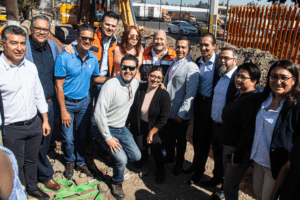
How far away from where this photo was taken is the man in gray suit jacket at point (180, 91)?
10.6 ft

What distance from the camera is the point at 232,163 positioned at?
2326 mm

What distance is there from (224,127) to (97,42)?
102 inches

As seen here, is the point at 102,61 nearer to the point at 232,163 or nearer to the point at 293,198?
the point at 232,163

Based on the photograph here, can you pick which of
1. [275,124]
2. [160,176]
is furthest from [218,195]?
Answer: [275,124]

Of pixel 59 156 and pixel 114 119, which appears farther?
pixel 59 156

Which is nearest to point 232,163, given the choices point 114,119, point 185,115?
point 185,115

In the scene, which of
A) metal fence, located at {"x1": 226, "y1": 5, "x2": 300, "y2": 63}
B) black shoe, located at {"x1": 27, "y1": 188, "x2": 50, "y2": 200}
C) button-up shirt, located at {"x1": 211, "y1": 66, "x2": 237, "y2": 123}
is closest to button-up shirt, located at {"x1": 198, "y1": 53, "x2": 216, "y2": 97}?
button-up shirt, located at {"x1": 211, "y1": 66, "x2": 237, "y2": 123}

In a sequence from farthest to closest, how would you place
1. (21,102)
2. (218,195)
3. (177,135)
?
(177,135) < (218,195) < (21,102)

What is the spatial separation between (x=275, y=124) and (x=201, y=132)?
1.43m

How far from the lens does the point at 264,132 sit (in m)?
2.08

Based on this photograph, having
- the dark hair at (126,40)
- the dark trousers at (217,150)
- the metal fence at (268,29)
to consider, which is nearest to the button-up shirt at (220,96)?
the dark trousers at (217,150)

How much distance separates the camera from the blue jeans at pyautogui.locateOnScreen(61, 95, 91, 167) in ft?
10.5

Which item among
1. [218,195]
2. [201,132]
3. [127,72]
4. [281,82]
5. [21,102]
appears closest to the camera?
[281,82]

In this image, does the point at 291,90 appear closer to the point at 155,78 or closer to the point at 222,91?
the point at 222,91
